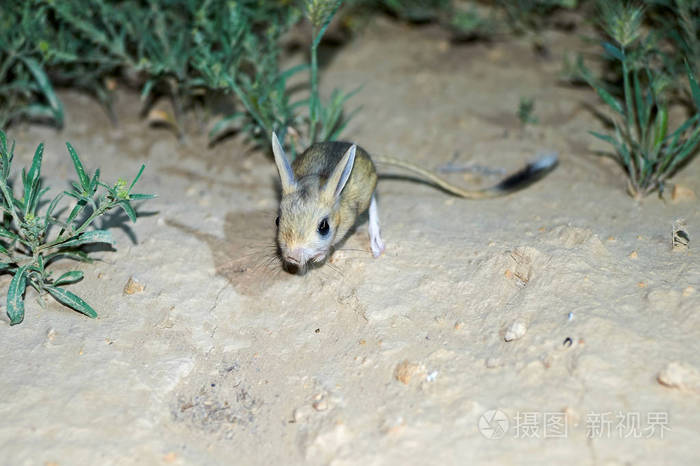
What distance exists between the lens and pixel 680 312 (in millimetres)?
3055

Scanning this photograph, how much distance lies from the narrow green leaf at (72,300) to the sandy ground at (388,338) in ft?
0.19

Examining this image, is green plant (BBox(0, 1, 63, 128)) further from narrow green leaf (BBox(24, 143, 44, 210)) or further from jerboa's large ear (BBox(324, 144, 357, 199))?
jerboa's large ear (BBox(324, 144, 357, 199))

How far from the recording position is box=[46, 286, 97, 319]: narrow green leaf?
3.44m

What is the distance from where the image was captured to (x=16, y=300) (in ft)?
11.1

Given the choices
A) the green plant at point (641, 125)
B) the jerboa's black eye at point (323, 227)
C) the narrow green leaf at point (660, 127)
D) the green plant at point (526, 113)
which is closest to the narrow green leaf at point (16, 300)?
the jerboa's black eye at point (323, 227)

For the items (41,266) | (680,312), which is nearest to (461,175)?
(680,312)

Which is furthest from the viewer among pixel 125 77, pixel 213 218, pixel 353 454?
pixel 125 77

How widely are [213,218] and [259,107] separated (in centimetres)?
83

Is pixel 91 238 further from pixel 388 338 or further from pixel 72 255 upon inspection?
pixel 388 338

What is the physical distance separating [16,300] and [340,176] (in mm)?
1809

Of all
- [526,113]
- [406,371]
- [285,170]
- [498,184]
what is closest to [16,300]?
[285,170]

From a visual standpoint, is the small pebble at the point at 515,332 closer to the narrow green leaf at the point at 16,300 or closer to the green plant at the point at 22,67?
the narrow green leaf at the point at 16,300

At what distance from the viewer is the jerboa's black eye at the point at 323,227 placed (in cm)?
365

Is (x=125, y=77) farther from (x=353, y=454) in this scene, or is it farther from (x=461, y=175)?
(x=353, y=454)
